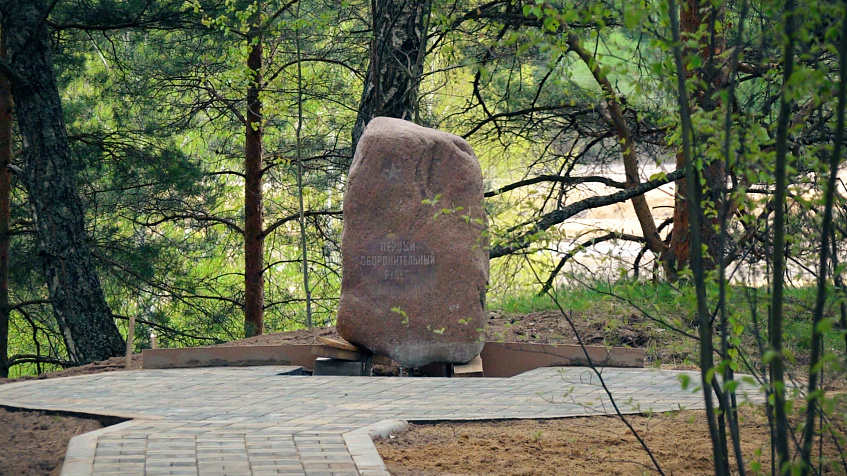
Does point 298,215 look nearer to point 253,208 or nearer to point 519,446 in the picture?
point 253,208

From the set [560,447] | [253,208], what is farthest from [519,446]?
[253,208]

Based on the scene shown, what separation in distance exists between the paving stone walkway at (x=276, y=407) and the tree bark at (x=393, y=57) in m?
3.80

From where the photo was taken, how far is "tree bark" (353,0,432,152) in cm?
1043

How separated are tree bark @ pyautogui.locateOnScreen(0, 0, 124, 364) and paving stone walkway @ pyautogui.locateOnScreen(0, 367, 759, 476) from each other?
3.31m

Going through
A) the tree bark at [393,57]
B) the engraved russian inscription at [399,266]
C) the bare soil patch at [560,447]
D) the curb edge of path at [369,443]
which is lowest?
the bare soil patch at [560,447]

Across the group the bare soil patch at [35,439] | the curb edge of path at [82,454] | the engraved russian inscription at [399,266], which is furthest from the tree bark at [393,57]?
the curb edge of path at [82,454]

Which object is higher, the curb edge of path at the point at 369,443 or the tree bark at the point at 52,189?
the tree bark at the point at 52,189

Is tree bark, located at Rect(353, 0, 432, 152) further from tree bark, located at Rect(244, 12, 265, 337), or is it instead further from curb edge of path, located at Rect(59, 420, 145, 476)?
curb edge of path, located at Rect(59, 420, 145, 476)

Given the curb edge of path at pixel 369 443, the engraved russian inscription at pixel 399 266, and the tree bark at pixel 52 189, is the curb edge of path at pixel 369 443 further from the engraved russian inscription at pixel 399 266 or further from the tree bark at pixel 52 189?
the tree bark at pixel 52 189

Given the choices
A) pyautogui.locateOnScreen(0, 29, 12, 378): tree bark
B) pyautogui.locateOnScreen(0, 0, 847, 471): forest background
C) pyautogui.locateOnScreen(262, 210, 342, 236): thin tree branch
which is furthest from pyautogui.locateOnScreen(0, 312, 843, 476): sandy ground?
pyautogui.locateOnScreen(262, 210, 342, 236): thin tree branch

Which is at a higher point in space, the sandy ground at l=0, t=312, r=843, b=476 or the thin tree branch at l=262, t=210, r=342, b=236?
the thin tree branch at l=262, t=210, r=342, b=236

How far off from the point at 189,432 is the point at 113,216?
10.5 m

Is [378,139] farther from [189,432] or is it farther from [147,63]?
[147,63]

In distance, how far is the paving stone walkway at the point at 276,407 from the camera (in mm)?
4242
